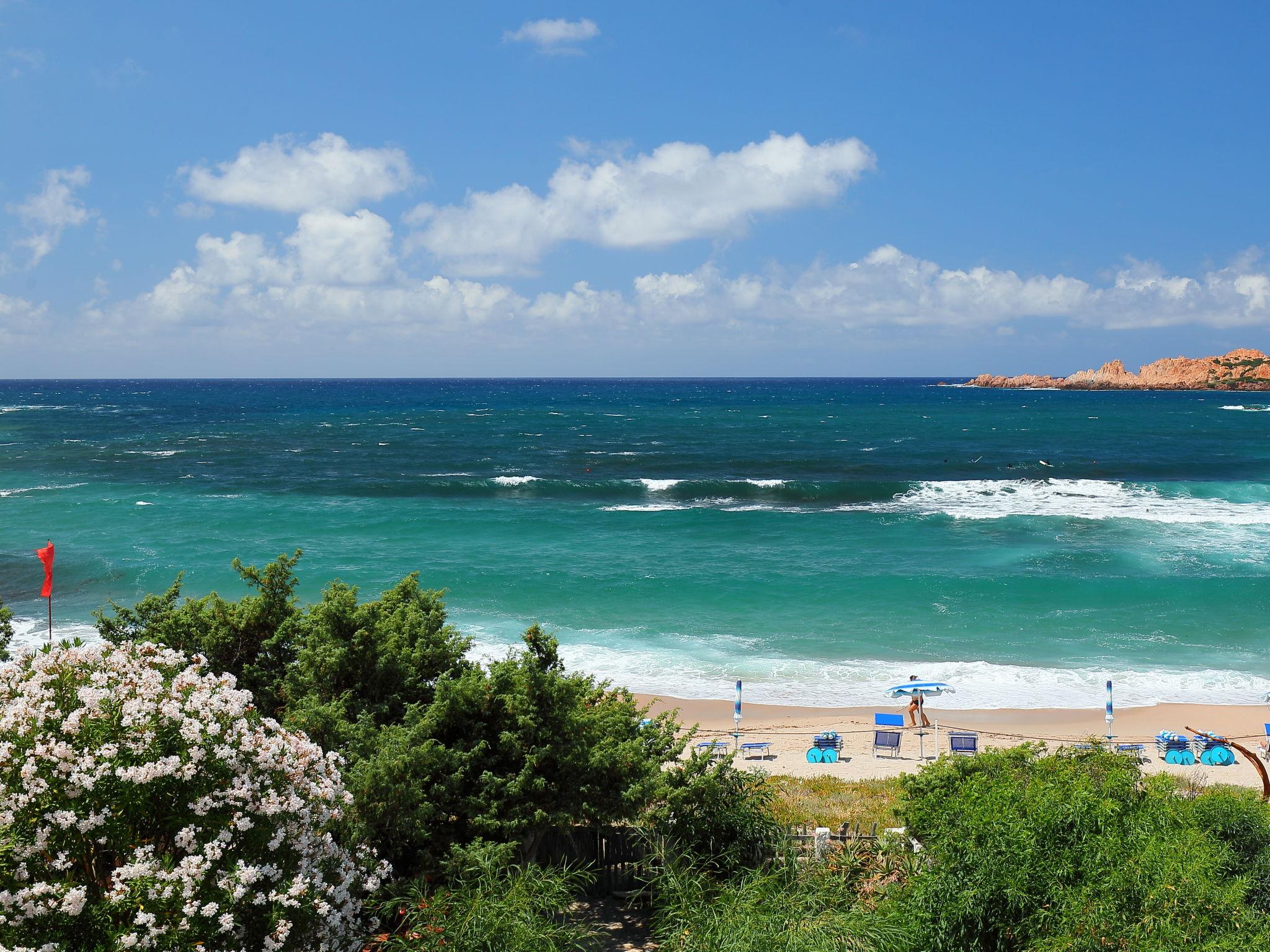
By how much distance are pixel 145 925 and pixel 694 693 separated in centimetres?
1734

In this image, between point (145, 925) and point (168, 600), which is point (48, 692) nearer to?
point (145, 925)

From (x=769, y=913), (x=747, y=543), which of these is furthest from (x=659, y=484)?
(x=769, y=913)

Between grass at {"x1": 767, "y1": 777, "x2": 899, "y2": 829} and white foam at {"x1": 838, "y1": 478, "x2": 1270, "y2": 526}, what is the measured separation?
30.6 m

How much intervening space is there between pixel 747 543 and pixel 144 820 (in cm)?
3341

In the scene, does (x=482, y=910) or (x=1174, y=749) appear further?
(x=1174, y=749)

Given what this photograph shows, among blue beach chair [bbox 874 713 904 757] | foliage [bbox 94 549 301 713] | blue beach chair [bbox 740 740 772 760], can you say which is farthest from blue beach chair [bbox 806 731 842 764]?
foliage [bbox 94 549 301 713]

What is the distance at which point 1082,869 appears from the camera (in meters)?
8.45

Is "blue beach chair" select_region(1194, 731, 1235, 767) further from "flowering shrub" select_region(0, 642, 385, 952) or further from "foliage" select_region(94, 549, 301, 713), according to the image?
"flowering shrub" select_region(0, 642, 385, 952)

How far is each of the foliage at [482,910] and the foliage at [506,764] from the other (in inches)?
15.1

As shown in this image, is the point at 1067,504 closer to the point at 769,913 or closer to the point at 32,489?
the point at 769,913

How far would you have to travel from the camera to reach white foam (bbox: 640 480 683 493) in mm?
53750

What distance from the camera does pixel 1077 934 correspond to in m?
7.84

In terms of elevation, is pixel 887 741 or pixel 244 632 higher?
pixel 244 632

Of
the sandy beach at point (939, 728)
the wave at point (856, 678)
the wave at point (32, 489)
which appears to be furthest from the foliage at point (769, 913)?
the wave at point (32, 489)
